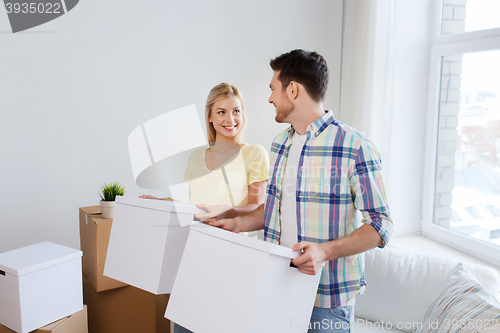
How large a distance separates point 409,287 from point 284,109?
3.20 feet

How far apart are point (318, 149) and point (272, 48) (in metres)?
1.53

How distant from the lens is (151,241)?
1.19 m

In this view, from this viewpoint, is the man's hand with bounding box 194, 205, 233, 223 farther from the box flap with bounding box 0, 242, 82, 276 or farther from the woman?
the box flap with bounding box 0, 242, 82, 276

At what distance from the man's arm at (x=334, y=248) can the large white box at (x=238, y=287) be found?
0.03m

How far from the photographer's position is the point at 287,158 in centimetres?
130

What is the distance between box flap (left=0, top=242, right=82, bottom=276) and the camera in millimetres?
1510

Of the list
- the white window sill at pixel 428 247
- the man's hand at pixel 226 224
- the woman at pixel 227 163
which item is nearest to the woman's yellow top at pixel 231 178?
the woman at pixel 227 163

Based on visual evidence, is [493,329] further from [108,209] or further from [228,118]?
[108,209]

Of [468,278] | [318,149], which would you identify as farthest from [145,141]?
[468,278]

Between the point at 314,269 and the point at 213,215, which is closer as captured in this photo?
the point at 314,269

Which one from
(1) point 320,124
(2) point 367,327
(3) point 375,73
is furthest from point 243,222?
(3) point 375,73

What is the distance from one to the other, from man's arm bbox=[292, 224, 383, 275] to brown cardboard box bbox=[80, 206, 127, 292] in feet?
3.41

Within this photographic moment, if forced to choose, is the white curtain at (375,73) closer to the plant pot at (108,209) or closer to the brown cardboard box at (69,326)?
the plant pot at (108,209)

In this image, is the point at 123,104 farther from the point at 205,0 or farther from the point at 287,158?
the point at 287,158
